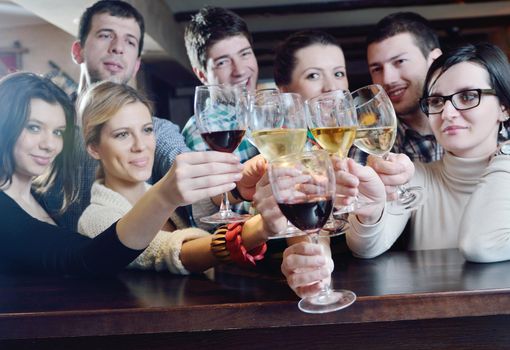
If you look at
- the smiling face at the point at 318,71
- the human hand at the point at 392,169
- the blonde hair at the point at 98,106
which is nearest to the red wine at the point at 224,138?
the human hand at the point at 392,169

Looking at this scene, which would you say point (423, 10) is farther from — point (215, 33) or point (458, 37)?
point (215, 33)

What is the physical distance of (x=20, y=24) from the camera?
4.17 ft

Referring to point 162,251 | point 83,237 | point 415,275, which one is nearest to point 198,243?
point 162,251

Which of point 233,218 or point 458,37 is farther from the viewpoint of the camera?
point 458,37

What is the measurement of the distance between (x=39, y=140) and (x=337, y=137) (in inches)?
29.1

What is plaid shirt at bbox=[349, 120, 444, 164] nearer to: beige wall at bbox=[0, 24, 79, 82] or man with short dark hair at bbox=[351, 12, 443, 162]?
man with short dark hair at bbox=[351, 12, 443, 162]

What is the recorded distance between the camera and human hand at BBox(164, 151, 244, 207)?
0.79 metres

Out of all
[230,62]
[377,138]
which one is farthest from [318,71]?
[377,138]

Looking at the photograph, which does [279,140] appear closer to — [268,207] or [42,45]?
[268,207]

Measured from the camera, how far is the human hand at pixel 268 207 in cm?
86

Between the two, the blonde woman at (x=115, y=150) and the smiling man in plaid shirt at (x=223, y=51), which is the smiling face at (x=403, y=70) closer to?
the smiling man in plaid shirt at (x=223, y=51)

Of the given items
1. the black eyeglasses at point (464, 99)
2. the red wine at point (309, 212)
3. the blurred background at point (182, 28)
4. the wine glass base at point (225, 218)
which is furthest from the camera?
the blurred background at point (182, 28)

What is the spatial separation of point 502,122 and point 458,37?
377cm

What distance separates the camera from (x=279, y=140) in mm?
848
